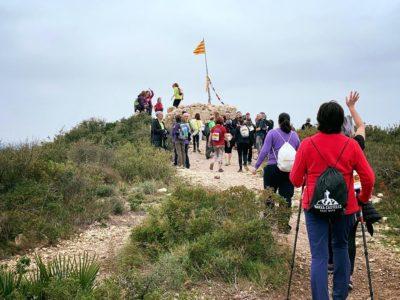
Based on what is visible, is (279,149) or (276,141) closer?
(279,149)

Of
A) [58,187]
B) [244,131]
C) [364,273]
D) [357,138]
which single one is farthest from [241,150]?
[357,138]

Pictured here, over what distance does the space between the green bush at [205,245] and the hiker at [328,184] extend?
53.2 inches

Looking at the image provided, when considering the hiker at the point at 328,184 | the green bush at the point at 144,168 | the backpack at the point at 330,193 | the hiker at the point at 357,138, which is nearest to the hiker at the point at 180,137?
the green bush at the point at 144,168

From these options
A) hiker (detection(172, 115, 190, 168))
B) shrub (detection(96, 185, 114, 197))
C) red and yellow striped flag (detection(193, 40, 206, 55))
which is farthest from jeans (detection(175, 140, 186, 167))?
red and yellow striped flag (detection(193, 40, 206, 55))

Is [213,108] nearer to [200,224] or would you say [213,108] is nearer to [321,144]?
[200,224]

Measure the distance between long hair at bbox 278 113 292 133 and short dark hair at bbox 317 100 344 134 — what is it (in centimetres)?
266

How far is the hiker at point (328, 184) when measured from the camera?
4105mm

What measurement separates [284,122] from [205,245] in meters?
2.20

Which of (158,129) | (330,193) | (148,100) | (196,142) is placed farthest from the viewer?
(148,100)

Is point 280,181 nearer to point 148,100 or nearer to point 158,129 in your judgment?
point 158,129

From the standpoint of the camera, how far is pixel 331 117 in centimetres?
422

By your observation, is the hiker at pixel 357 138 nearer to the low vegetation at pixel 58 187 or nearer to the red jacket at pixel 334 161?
the red jacket at pixel 334 161

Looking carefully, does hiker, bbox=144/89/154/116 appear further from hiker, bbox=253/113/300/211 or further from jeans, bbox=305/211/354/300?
jeans, bbox=305/211/354/300

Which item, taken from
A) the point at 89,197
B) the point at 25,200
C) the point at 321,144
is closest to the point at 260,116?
the point at 89,197
